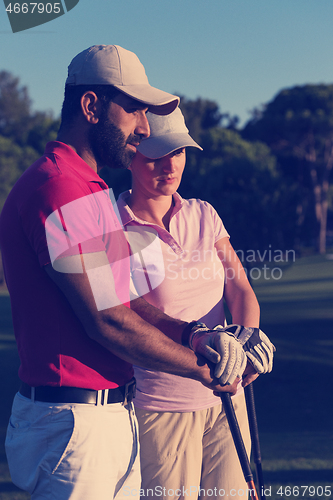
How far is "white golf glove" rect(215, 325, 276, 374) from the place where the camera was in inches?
82.8

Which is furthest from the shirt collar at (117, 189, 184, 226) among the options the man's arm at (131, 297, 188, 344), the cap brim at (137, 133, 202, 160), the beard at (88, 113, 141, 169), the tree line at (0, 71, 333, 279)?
the tree line at (0, 71, 333, 279)

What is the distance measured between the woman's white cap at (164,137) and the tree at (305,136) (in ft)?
117

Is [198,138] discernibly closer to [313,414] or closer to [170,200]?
[313,414]

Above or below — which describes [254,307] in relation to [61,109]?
below

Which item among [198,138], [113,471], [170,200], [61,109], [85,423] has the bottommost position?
[198,138]

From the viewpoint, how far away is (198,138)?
39500 mm

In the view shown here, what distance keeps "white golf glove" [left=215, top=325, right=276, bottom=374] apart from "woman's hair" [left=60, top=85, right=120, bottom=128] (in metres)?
0.94

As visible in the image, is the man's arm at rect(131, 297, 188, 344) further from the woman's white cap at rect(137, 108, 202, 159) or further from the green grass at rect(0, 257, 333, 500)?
the green grass at rect(0, 257, 333, 500)

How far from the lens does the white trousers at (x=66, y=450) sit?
1600 mm

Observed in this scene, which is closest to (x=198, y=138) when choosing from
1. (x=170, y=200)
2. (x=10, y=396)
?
(x=10, y=396)

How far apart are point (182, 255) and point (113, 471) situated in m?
0.97

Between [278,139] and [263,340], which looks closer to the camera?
[263,340]

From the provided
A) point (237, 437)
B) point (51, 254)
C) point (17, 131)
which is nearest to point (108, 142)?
point (51, 254)

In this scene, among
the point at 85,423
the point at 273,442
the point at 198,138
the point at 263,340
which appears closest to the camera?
the point at 85,423
